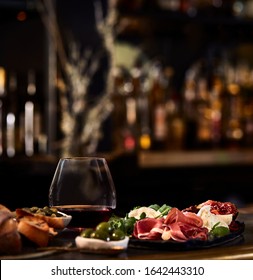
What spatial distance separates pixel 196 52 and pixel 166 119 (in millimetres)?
666

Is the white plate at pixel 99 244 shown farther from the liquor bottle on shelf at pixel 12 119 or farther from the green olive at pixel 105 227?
the liquor bottle on shelf at pixel 12 119

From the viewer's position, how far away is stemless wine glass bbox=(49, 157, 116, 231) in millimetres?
1272

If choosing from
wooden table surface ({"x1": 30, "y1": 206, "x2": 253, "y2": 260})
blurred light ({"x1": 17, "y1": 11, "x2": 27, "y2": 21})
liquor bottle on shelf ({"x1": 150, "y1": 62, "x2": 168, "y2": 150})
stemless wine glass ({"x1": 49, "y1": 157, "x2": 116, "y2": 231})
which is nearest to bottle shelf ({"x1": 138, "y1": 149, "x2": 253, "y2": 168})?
liquor bottle on shelf ({"x1": 150, "y1": 62, "x2": 168, "y2": 150})

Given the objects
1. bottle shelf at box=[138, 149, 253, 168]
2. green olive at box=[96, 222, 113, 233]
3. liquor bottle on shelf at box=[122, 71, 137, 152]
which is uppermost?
green olive at box=[96, 222, 113, 233]

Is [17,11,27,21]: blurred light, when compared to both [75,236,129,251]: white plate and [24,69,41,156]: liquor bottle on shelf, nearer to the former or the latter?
[24,69,41,156]: liquor bottle on shelf

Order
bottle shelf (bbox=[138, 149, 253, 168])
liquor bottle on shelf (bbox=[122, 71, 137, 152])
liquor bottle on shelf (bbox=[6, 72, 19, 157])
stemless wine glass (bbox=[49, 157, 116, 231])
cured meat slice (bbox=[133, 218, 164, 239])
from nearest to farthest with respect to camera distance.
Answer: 1. cured meat slice (bbox=[133, 218, 164, 239])
2. stemless wine glass (bbox=[49, 157, 116, 231])
3. liquor bottle on shelf (bbox=[6, 72, 19, 157])
4. bottle shelf (bbox=[138, 149, 253, 168])
5. liquor bottle on shelf (bbox=[122, 71, 137, 152])

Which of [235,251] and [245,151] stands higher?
[235,251]

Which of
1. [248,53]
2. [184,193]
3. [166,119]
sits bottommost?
[184,193]

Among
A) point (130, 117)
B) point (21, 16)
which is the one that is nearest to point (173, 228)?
point (21, 16)

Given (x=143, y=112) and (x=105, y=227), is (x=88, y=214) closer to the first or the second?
(x=105, y=227)
